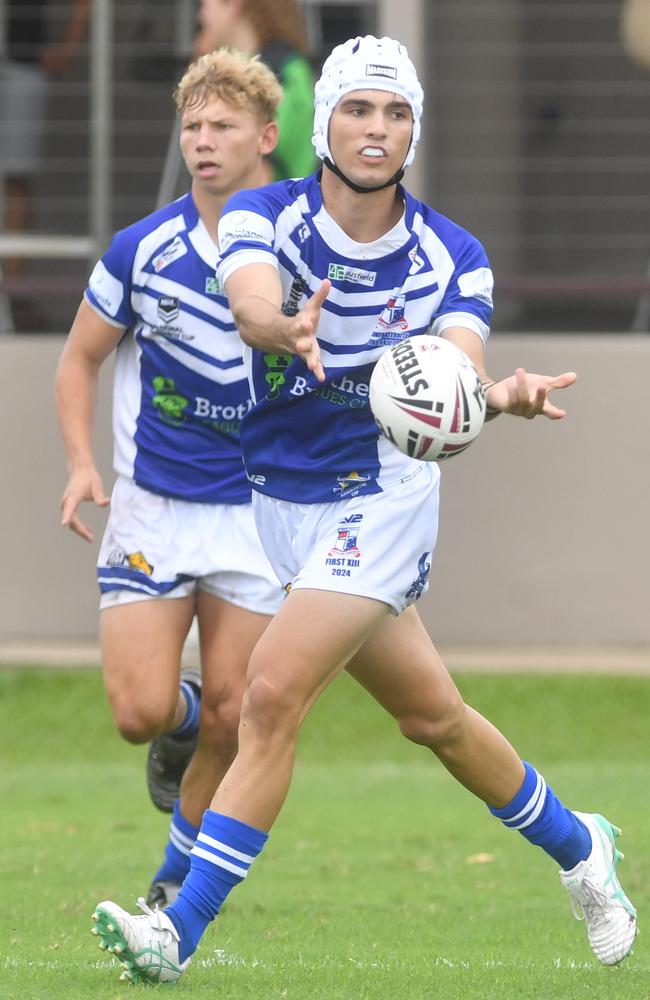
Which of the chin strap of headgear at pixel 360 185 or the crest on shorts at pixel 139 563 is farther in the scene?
the crest on shorts at pixel 139 563

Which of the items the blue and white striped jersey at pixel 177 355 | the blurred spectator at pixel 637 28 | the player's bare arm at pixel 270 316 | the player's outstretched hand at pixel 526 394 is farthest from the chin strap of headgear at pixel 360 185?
the blurred spectator at pixel 637 28

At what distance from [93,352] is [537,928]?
2277 mm

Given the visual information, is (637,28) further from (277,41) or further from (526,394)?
(526,394)

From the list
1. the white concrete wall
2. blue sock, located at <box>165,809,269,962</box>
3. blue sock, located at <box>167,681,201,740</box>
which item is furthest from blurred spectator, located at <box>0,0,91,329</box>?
blue sock, located at <box>165,809,269,962</box>

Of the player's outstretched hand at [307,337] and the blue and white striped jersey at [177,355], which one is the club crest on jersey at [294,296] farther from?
the blue and white striped jersey at [177,355]

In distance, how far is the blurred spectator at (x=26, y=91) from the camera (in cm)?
1273

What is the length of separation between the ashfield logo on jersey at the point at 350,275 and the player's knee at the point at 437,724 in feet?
3.54

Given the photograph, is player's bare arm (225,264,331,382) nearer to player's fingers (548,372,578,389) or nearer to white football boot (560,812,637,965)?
player's fingers (548,372,578,389)

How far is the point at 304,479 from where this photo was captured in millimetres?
4691

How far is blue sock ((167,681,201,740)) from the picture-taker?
6250 mm

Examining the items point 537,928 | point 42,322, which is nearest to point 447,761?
point 537,928

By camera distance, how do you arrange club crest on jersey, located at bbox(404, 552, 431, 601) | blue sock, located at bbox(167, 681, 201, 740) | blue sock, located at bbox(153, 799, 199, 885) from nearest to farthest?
1. club crest on jersey, located at bbox(404, 552, 431, 601)
2. blue sock, located at bbox(153, 799, 199, 885)
3. blue sock, located at bbox(167, 681, 201, 740)

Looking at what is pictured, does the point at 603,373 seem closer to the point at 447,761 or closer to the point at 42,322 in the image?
the point at 42,322

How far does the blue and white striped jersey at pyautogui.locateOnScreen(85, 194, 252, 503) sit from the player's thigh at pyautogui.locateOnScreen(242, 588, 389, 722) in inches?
58.4
